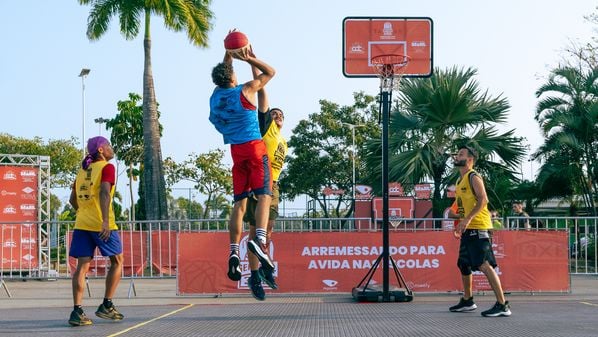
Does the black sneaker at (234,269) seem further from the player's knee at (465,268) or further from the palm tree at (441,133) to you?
the palm tree at (441,133)

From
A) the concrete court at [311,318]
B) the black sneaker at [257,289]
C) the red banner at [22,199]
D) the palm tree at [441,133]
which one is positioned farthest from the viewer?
the palm tree at [441,133]

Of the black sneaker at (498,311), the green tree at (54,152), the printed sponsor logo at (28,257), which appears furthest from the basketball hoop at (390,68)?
the green tree at (54,152)

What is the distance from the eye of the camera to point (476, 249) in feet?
30.3

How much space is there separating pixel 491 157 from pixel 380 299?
1515cm

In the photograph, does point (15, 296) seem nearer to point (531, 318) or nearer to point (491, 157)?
point (531, 318)

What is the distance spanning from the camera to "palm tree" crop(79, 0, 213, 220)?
83.0 feet

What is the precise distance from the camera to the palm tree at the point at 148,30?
25.3 m

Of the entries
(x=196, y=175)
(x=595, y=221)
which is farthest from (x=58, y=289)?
(x=196, y=175)

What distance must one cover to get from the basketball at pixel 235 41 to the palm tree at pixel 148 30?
1966cm

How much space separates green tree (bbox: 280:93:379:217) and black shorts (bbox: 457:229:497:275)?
3703cm

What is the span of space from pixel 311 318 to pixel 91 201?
8.56ft

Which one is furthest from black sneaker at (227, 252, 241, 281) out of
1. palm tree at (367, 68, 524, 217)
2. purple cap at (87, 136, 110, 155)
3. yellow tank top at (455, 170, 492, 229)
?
palm tree at (367, 68, 524, 217)

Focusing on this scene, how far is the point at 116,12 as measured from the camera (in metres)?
26.0

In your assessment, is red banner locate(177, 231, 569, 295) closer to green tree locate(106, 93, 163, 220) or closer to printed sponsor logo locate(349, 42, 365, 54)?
printed sponsor logo locate(349, 42, 365, 54)
